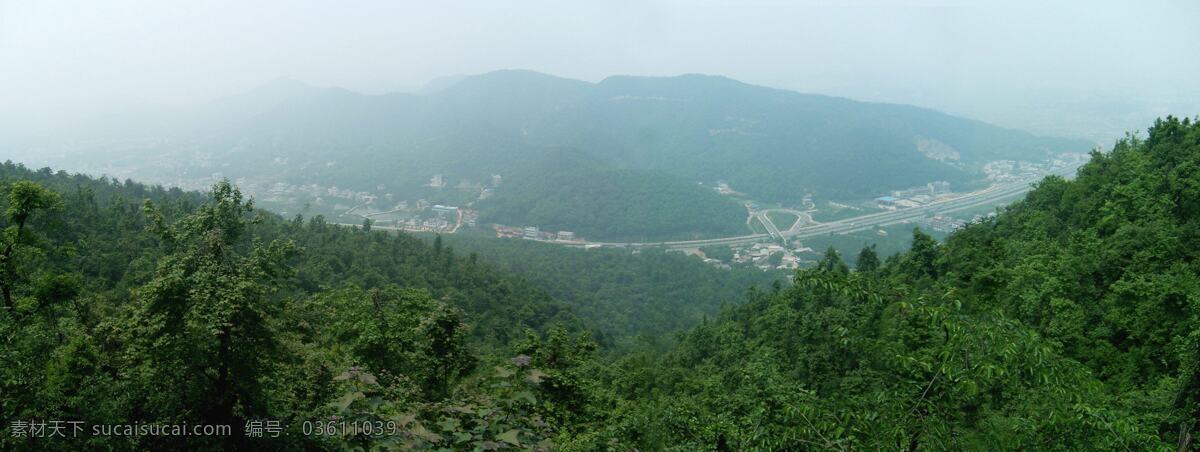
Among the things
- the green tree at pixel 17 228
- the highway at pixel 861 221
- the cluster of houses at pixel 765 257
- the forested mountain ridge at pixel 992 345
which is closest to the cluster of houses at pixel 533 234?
the highway at pixel 861 221

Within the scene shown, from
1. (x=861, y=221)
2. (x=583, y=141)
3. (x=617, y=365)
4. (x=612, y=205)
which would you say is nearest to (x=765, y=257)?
(x=861, y=221)

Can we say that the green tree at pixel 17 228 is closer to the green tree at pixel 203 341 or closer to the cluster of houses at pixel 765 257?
the green tree at pixel 203 341

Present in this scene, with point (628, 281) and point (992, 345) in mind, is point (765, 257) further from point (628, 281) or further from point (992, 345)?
point (992, 345)

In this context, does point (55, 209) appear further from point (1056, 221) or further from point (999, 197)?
point (999, 197)

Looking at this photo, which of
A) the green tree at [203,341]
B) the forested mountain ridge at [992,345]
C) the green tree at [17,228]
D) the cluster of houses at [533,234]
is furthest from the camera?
the cluster of houses at [533,234]

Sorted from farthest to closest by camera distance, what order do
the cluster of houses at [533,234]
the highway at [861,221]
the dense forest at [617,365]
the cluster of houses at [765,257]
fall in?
the cluster of houses at [533,234] → the highway at [861,221] → the cluster of houses at [765,257] → the dense forest at [617,365]

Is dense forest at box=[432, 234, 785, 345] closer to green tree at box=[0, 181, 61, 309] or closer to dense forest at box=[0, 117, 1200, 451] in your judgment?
dense forest at box=[0, 117, 1200, 451]

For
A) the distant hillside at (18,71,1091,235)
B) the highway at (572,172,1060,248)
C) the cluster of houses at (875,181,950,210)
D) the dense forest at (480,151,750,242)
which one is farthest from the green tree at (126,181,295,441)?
the cluster of houses at (875,181,950,210)
